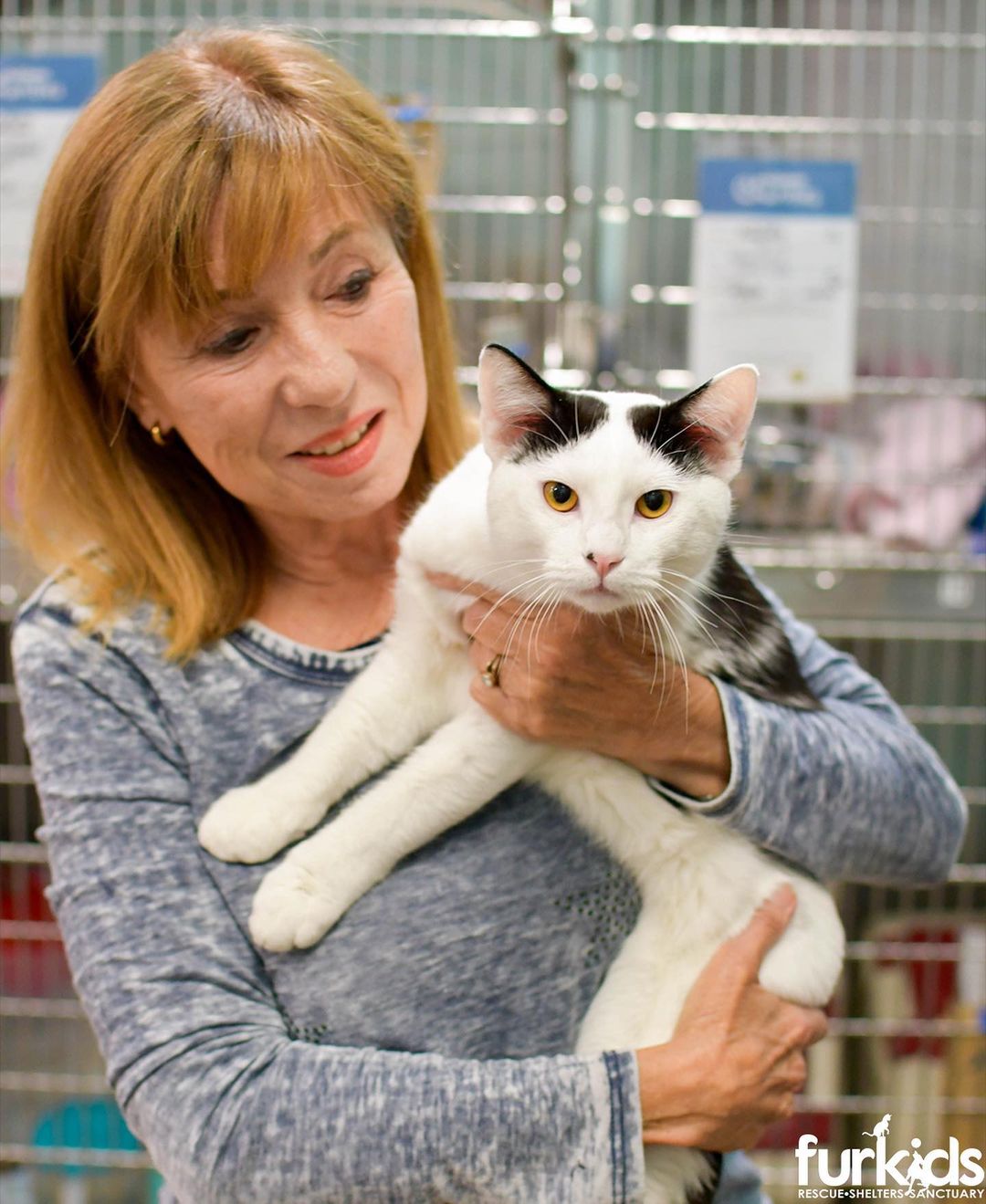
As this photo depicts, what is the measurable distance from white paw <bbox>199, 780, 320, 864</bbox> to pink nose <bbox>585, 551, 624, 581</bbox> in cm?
35

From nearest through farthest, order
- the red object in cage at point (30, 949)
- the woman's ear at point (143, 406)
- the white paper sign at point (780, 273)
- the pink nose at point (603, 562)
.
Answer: the pink nose at point (603, 562)
the woman's ear at point (143, 406)
the white paper sign at point (780, 273)
the red object in cage at point (30, 949)

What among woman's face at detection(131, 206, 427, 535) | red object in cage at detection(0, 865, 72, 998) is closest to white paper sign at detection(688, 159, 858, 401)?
woman's face at detection(131, 206, 427, 535)

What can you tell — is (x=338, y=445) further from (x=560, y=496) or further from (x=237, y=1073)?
(x=237, y=1073)

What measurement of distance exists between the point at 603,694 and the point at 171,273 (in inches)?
19.3

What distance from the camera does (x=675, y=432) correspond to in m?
0.87

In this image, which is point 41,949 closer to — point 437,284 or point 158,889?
point 158,889

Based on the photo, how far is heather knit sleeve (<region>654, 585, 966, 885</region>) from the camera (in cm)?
96

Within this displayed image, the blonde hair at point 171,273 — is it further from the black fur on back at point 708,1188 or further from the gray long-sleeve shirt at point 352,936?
the black fur on back at point 708,1188

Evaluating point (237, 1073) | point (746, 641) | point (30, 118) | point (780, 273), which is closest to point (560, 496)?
point (746, 641)

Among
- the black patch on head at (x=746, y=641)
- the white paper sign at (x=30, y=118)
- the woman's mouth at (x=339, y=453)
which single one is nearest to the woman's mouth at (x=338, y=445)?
the woman's mouth at (x=339, y=453)

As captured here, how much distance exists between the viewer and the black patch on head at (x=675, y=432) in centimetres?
87

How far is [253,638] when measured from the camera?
3.49 feet

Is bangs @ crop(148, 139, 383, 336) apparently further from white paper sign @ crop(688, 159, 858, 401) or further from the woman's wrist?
white paper sign @ crop(688, 159, 858, 401)

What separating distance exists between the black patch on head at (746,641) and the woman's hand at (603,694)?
6 centimetres
